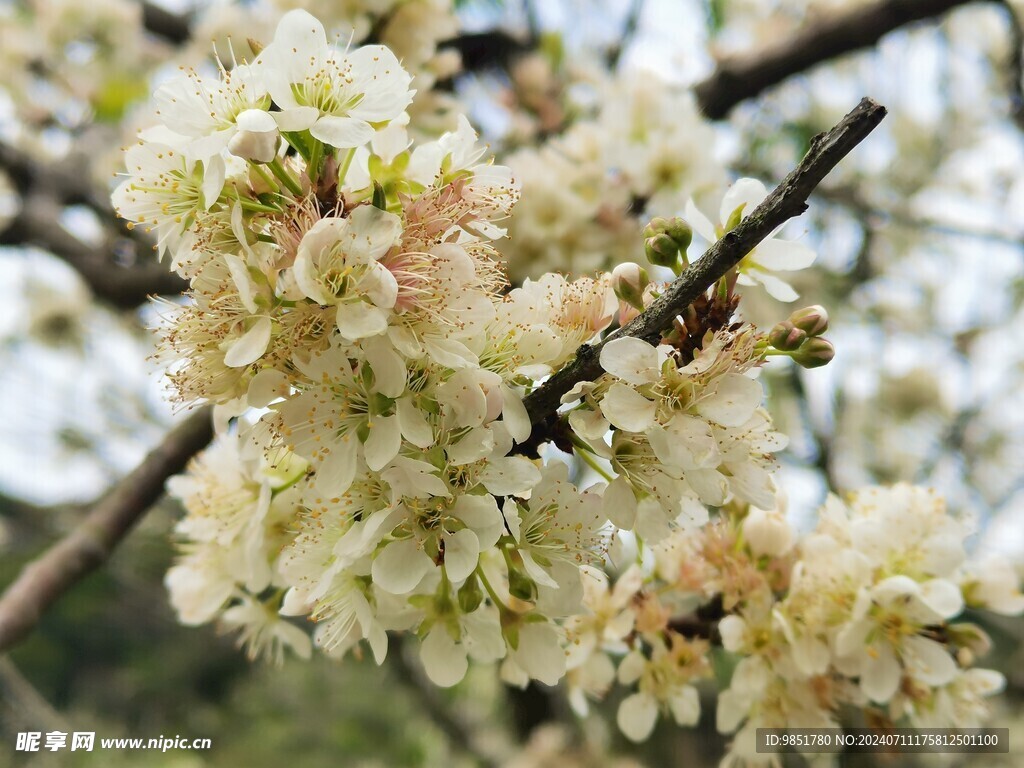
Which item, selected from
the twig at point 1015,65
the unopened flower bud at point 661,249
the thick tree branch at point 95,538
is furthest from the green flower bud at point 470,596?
the twig at point 1015,65

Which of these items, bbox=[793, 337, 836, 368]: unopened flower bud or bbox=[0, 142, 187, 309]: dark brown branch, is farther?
bbox=[0, 142, 187, 309]: dark brown branch

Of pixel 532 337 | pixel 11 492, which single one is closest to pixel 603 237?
pixel 532 337

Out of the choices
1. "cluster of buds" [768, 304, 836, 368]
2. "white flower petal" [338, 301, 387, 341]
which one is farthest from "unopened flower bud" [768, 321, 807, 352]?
"white flower petal" [338, 301, 387, 341]

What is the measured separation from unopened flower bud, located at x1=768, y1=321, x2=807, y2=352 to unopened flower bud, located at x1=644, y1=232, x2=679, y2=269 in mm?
115

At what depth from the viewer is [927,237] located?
3363 mm

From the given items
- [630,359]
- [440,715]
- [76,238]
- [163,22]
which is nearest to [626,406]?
[630,359]

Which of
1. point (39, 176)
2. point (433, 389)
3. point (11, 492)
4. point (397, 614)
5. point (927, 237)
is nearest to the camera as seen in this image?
point (433, 389)

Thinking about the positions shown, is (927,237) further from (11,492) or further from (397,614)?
(11,492)

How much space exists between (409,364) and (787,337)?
34cm

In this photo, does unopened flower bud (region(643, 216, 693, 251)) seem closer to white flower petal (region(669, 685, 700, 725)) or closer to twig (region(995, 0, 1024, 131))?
white flower petal (region(669, 685, 700, 725))

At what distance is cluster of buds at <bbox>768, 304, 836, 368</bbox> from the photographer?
73 centimetres

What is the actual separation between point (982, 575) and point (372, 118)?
947 mm

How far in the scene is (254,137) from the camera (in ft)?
2.18

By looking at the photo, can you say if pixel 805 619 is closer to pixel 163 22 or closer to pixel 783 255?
pixel 783 255
